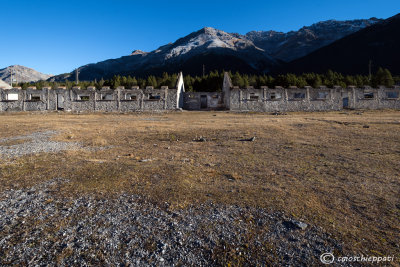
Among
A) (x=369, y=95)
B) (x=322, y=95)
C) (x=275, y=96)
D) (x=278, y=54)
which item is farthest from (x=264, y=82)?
(x=278, y=54)

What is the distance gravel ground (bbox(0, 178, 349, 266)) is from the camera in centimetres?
224

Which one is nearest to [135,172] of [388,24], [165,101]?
[165,101]

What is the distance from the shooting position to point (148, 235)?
260cm

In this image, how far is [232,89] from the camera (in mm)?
25906

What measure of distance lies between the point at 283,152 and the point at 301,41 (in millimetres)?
179928

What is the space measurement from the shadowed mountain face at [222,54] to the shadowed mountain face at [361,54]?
24.3m

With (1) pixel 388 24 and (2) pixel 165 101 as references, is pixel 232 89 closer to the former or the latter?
(2) pixel 165 101

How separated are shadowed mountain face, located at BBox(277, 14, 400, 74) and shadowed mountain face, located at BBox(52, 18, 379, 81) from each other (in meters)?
24.3

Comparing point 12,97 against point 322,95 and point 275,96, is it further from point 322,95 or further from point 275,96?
point 322,95

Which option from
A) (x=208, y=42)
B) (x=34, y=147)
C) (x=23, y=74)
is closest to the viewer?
(x=34, y=147)

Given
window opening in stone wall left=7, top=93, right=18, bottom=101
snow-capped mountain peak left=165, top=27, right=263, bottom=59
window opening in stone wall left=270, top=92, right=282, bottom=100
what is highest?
snow-capped mountain peak left=165, top=27, right=263, bottom=59

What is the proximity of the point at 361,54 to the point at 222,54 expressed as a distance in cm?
7195

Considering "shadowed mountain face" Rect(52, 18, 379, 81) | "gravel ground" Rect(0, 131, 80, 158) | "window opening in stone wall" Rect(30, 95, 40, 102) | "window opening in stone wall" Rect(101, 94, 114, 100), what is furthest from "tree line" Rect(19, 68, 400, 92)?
"shadowed mountain face" Rect(52, 18, 379, 81)

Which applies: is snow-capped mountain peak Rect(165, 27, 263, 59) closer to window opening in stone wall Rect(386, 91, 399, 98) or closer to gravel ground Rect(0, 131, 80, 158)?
window opening in stone wall Rect(386, 91, 399, 98)
